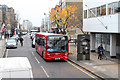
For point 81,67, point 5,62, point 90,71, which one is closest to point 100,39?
point 81,67

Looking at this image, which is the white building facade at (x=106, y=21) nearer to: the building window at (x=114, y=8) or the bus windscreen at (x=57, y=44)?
the building window at (x=114, y=8)

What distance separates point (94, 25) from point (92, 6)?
2612 mm

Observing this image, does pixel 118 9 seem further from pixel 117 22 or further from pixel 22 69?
pixel 22 69

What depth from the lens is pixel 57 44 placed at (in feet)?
65.4

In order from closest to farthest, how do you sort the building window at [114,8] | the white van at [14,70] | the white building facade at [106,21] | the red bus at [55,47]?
the white van at [14,70], the red bus at [55,47], the building window at [114,8], the white building facade at [106,21]

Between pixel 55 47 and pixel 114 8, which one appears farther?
pixel 114 8

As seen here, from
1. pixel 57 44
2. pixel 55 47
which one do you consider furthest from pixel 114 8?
pixel 55 47

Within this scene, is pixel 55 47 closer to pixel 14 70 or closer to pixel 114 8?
pixel 114 8

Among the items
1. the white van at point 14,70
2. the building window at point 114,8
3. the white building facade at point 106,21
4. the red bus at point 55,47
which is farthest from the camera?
the white building facade at point 106,21

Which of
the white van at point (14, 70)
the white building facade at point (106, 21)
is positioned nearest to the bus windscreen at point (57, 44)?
the white building facade at point (106, 21)

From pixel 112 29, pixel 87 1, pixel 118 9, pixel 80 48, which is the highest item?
pixel 87 1

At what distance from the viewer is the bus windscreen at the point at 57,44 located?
1983 cm

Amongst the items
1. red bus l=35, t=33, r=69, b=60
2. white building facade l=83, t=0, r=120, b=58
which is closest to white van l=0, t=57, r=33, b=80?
red bus l=35, t=33, r=69, b=60

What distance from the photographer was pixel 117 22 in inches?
791
